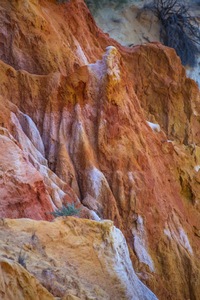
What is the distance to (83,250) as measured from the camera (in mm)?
6809

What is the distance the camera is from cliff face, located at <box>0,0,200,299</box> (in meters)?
9.70

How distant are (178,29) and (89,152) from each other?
40.2 ft

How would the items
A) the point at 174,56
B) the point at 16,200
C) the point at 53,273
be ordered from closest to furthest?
1. the point at 53,273
2. the point at 16,200
3. the point at 174,56

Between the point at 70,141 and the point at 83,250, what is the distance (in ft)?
15.6

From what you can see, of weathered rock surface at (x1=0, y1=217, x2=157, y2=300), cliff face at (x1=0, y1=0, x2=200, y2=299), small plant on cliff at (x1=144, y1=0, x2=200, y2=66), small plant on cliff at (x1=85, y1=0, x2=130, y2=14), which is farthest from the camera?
small plant on cliff at (x1=144, y1=0, x2=200, y2=66)

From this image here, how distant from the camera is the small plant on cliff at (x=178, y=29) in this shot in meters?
22.2

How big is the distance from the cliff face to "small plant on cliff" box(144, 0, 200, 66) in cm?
792

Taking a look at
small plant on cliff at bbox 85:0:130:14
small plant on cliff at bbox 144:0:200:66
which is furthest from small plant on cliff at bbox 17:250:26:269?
small plant on cliff at bbox 144:0:200:66

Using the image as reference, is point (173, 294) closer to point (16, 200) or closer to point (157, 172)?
point (157, 172)

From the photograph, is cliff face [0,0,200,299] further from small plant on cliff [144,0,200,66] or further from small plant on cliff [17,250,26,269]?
small plant on cliff [144,0,200,66]

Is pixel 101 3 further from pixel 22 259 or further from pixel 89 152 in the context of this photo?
pixel 22 259

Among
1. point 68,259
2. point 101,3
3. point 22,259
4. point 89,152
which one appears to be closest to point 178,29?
point 101,3

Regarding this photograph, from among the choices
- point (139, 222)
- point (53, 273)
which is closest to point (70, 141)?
point (139, 222)

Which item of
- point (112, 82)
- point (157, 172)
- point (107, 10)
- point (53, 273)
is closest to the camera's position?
point (53, 273)
